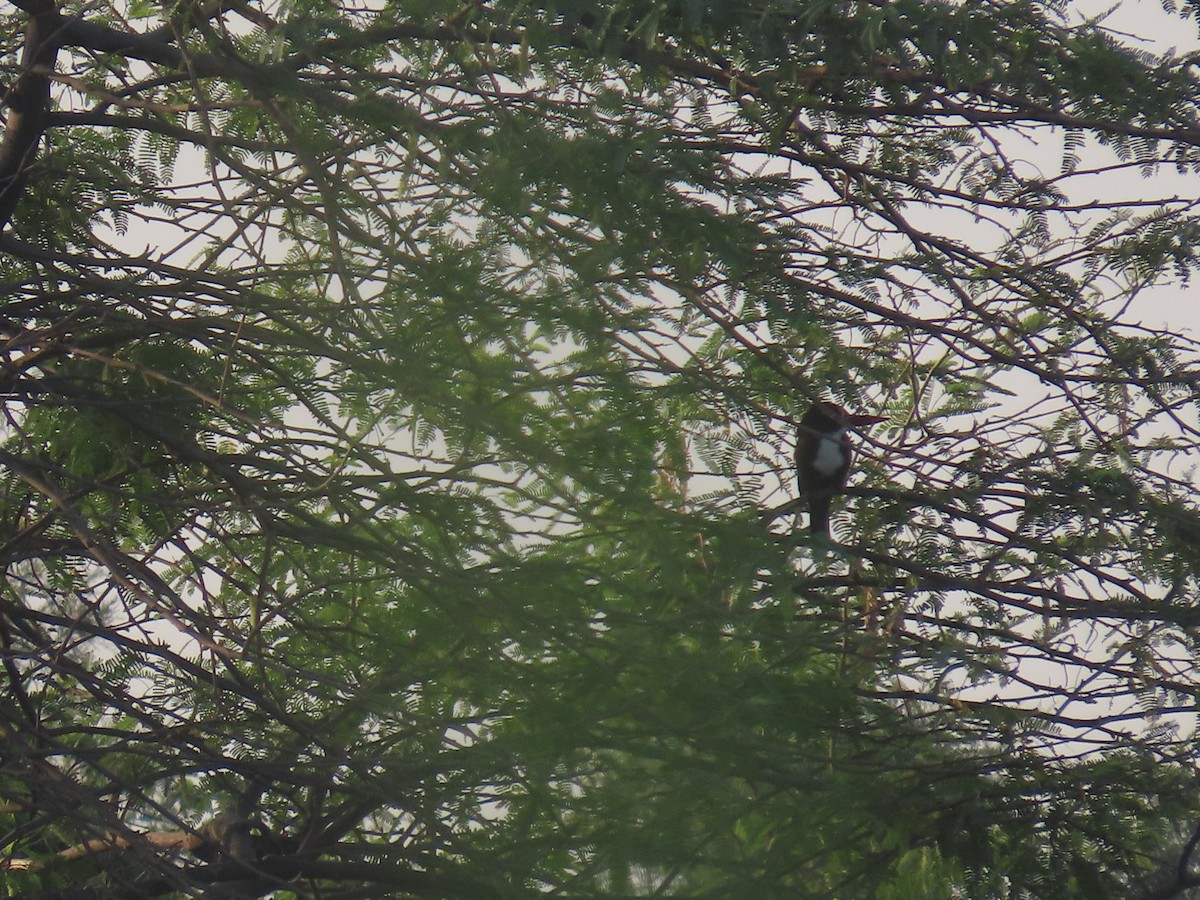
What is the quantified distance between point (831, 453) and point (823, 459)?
53 mm

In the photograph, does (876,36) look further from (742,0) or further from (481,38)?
(481,38)

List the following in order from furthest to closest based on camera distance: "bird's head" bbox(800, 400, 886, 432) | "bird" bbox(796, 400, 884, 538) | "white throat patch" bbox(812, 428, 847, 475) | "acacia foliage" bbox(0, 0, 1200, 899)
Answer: "white throat patch" bbox(812, 428, 847, 475) → "bird" bbox(796, 400, 884, 538) → "bird's head" bbox(800, 400, 886, 432) → "acacia foliage" bbox(0, 0, 1200, 899)

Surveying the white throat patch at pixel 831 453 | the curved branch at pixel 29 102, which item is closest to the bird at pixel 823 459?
the white throat patch at pixel 831 453

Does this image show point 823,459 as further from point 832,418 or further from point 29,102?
point 29,102

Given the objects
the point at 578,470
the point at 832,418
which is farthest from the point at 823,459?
the point at 578,470

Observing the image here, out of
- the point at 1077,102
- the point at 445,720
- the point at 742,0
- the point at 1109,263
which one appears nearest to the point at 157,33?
the point at 742,0

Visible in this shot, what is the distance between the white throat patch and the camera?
4812mm

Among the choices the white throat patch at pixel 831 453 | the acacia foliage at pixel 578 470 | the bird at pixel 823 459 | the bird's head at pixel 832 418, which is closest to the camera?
the acacia foliage at pixel 578 470

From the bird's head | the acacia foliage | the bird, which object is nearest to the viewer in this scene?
the acacia foliage

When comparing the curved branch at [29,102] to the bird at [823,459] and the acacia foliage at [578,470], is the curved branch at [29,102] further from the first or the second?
the bird at [823,459]

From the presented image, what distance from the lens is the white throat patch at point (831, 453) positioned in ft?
15.8

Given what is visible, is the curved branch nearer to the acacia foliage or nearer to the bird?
the acacia foliage

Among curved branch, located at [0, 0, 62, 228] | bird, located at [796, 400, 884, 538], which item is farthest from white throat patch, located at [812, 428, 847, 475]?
curved branch, located at [0, 0, 62, 228]

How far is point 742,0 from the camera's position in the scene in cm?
366
